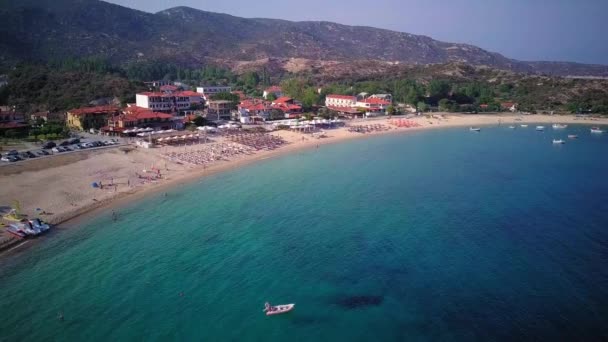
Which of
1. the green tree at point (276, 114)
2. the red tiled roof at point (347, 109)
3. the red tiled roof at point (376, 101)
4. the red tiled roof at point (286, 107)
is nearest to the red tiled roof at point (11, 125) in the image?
the green tree at point (276, 114)

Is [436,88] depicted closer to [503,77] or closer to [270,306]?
[503,77]

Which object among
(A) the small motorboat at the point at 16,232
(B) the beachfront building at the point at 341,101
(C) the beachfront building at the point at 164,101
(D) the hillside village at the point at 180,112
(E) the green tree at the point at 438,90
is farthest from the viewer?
(E) the green tree at the point at 438,90

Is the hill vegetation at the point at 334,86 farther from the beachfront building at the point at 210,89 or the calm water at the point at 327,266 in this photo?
the calm water at the point at 327,266

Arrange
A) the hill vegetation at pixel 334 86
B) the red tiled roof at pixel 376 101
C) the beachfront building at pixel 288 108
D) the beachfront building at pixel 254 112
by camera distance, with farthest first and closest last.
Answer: the red tiled roof at pixel 376 101 < the beachfront building at pixel 288 108 < the hill vegetation at pixel 334 86 < the beachfront building at pixel 254 112

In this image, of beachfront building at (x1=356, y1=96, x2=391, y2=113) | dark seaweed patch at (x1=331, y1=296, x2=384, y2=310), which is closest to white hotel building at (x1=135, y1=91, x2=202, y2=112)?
beachfront building at (x1=356, y1=96, x2=391, y2=113)

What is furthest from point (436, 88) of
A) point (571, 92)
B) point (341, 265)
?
point (341, 265)

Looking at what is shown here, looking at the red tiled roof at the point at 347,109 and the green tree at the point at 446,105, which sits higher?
the green tree at the point at 446,105

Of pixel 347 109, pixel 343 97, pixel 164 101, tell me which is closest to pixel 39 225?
pixel 164 101

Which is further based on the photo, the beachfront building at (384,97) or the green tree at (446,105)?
the beachfront building at (384,97)
